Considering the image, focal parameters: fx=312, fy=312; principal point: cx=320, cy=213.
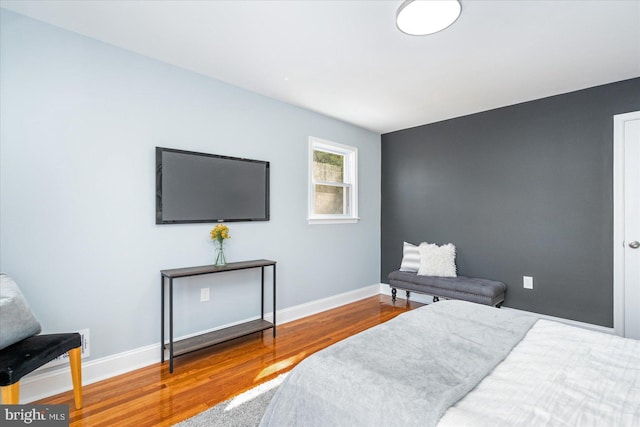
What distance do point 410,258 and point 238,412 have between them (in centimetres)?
289

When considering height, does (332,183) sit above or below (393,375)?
above

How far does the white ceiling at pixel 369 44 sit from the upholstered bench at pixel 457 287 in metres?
2.06

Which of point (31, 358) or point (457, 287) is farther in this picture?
point (457, 287)

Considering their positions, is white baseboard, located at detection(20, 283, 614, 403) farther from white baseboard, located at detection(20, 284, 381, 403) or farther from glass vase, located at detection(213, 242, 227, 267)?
glass vase, located at detection(213, 242, 227, 267)

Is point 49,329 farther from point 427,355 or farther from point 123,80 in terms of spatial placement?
point 427,355

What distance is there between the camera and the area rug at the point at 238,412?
5.86ft

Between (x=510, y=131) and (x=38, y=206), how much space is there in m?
4.46

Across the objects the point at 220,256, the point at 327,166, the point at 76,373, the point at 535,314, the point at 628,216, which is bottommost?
the point at 535,314

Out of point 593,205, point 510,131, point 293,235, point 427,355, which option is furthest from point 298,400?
point 510,131

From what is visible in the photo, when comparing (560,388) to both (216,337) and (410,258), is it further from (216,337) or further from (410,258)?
(410,258)

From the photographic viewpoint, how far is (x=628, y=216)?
115 inches

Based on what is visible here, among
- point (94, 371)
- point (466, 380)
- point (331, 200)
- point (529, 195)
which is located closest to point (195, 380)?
point (94, 371)

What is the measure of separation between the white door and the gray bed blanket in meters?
2.03

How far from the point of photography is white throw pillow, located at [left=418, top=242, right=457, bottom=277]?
383cm
